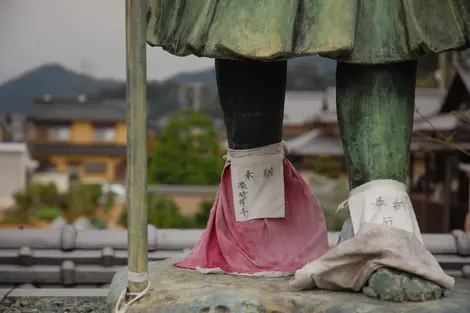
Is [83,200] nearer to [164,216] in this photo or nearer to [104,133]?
[164,216]

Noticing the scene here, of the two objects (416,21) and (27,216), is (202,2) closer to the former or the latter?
(416,21)

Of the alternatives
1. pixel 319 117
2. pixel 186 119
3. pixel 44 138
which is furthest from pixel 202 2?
pixel 44 138

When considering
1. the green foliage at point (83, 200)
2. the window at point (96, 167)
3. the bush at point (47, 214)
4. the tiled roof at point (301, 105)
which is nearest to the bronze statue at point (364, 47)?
the bush at point (47, 214)

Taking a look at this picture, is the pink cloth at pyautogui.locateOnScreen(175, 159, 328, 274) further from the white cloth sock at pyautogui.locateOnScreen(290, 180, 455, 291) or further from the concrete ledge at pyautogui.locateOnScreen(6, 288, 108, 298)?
the concrete ledge at pyautogui.locateOnScreen(6, 288, 108, 298)

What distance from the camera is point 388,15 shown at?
62.4 inches

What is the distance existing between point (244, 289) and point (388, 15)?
639 millimetres

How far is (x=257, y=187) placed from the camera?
1.90 m

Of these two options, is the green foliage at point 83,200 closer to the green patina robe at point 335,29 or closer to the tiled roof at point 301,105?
the tiled roof at point 301,105

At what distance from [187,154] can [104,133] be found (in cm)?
532

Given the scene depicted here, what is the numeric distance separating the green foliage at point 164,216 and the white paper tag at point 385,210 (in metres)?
8.58

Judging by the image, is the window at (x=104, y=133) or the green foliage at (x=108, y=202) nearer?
the green foliage at (x=108, y=202)

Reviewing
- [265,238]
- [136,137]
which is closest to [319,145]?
[265,238]

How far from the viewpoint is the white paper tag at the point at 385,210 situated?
5.14ft

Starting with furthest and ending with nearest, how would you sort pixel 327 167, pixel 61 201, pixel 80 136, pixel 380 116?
pixel 80 136, pixel 327 167, pixel 61 201, pixel 380 116
